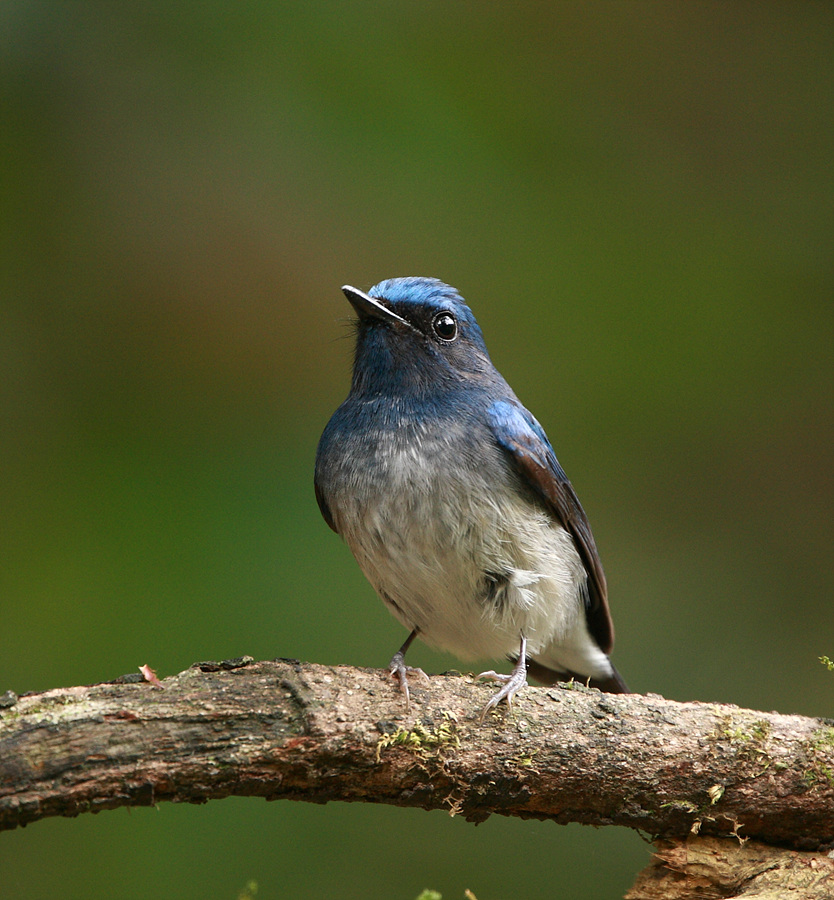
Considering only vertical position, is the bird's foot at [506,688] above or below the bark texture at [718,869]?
above

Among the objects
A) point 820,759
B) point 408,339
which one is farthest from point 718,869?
point 408,339

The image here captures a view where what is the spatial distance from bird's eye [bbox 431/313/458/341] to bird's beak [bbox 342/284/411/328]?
137 millimetres

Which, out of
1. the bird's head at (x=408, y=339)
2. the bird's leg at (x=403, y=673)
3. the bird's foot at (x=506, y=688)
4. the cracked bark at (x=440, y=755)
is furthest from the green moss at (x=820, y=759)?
the bird's head at (x=408, y=339)

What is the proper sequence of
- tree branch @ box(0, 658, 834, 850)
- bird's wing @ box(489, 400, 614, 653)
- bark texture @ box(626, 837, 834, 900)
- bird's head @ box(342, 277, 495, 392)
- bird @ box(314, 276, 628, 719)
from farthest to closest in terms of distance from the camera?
bird's head @ box(342, 277, 495, 392)
bird's wing @ box(489, 400, 614, 653)
bird @ box(314, 276, 628, 719)
bark texture @ box(626, 837, 834, 900)
tree branch @ box(0, 658, 834, 850)

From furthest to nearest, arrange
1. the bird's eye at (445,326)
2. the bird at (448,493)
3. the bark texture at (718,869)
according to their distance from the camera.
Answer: the bird's eye at (445,326) → the bird at (448,493) → the bark texture at (718,869)

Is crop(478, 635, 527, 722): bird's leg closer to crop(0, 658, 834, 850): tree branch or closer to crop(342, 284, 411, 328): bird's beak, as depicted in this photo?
crop(0, 658, 834, 850): tree branch

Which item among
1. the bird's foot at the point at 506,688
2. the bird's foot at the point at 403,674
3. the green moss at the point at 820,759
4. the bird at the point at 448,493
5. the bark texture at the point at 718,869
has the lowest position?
the bark texture at the point at 718,869

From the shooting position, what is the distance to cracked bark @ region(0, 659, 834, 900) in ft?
8.68

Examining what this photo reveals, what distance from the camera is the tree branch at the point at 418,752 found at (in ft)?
8.66

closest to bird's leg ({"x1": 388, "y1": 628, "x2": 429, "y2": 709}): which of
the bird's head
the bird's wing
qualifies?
the bird's wing

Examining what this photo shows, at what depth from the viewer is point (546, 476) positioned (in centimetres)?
416

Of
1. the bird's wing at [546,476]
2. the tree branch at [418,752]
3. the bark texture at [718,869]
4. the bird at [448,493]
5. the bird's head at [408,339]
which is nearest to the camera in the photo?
the tree branch at [418,752]

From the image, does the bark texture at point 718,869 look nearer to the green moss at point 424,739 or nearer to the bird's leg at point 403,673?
the green moss at point 424,739

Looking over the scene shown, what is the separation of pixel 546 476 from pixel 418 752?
150 cm
